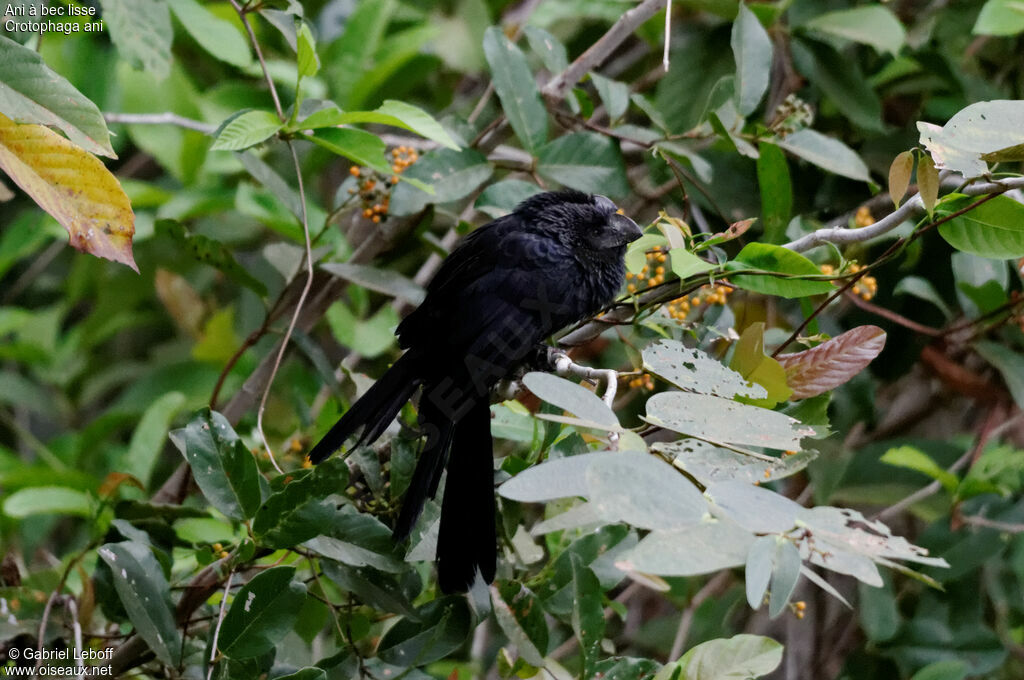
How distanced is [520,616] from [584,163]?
849mm

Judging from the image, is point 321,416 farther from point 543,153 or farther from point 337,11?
point 337,11

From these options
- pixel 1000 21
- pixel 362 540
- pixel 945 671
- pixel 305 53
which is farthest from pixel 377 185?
pixel 945 671

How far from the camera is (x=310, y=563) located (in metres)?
1.33

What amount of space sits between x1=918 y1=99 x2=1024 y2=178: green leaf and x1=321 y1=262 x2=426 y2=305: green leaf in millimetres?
886

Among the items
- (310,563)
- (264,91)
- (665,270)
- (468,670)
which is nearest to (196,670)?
(310,563)

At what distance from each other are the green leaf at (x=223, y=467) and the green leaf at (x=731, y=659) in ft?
1.83

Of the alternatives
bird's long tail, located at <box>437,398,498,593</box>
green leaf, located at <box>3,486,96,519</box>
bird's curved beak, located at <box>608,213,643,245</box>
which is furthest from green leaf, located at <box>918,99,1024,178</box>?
green leaf, located at <box>3,486,96,519</box>

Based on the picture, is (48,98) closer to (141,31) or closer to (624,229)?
(141,31)

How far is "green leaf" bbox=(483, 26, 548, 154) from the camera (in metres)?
1.66

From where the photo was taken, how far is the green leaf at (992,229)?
1128 millimetres

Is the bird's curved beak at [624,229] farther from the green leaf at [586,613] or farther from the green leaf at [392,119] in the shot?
the green leaf at [586,613]

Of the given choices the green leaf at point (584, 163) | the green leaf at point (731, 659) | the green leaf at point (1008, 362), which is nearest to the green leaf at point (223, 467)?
the green leaf at point (731, 659)

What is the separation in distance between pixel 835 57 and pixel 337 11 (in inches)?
56.9

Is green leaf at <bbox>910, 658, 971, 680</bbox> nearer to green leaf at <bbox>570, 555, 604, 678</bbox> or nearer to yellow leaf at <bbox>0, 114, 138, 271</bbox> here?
green leaf at <bbox>570, 555, 604, 678</bbox>
